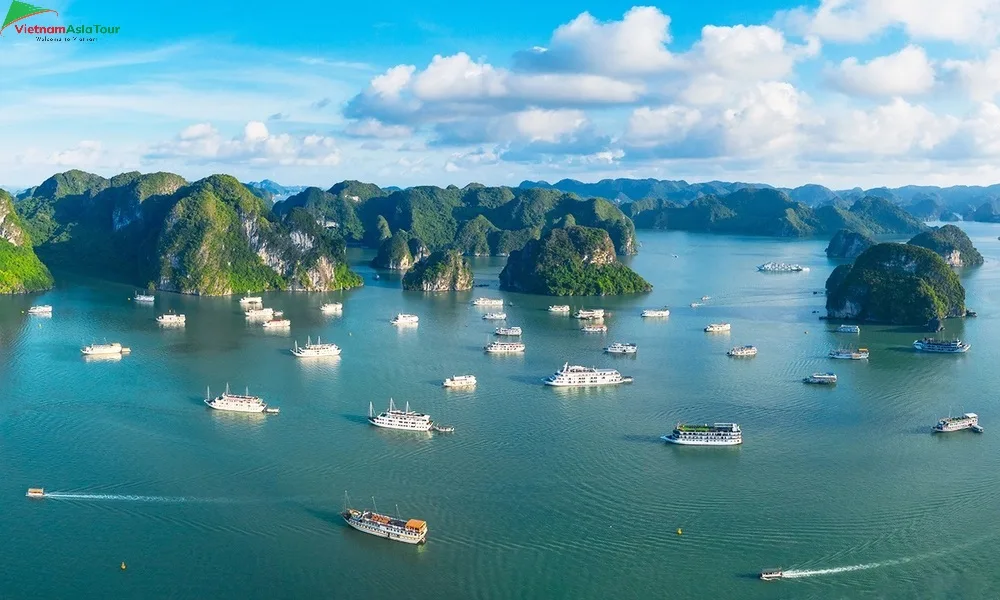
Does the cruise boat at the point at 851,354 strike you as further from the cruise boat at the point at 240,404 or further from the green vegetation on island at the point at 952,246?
the green vegetation on island at the point at 952,246

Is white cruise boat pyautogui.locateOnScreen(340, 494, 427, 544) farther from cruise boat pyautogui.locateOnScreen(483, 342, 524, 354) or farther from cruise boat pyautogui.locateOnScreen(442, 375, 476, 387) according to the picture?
cruise boat pyautogui.locateOnScreen(483, 342, 524, 354)

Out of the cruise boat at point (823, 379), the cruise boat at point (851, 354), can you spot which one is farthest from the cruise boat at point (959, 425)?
the cruise boat at point (851, 354)

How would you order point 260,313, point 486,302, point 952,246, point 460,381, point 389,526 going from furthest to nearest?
point 952,246
point 486,302
point 260,313
point 460,381
point 389,526

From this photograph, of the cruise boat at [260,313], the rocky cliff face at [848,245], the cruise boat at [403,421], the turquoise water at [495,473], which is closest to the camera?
the turquoise water at [495,473]

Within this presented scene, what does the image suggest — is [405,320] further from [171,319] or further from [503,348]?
A: [171,319]

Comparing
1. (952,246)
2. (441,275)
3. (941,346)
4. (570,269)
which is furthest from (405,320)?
(952,246)
